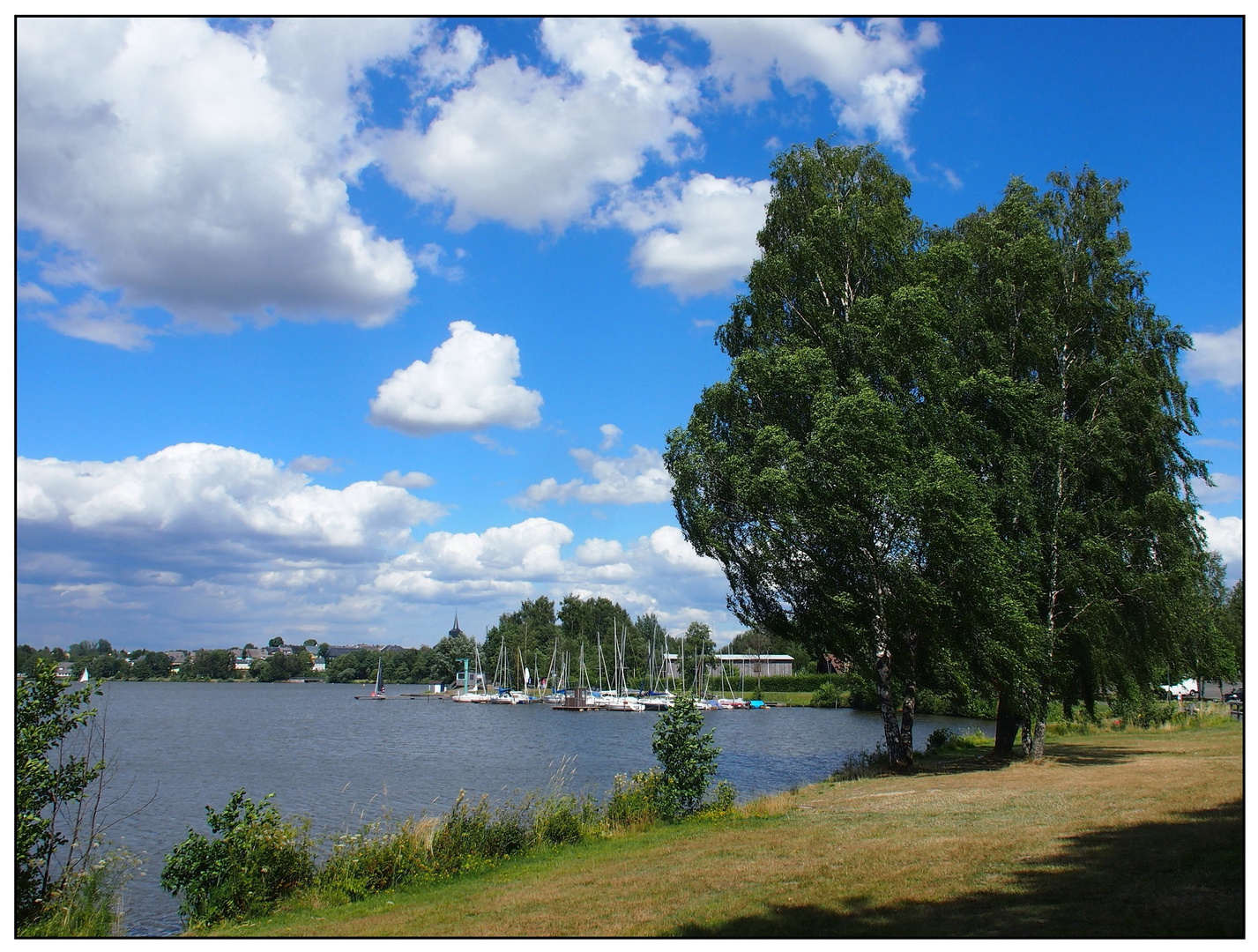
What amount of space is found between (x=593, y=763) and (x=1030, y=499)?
23866 millimetres

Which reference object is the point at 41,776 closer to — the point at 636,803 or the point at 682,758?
the point at 636,803

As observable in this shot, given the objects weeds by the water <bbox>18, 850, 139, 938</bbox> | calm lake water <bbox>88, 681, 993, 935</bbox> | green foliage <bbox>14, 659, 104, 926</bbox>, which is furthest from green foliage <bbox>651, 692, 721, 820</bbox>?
green foliage <bbox>14, 659, 104, 926</bbox>

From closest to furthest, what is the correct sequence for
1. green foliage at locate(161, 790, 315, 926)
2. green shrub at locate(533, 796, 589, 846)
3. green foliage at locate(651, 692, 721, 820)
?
1. green foliage at locate(161, 790, 315, 926)
2. green shrub at locate(533, 796, 589, 846)
3. green foliage at locate(651, 692, 721, 820)

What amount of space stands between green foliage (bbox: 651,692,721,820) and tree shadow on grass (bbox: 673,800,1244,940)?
930cm

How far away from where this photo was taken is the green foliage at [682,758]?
1911 centimetres

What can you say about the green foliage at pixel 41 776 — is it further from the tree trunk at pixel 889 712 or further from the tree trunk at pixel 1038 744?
the tree trunk at pixel 1038 744

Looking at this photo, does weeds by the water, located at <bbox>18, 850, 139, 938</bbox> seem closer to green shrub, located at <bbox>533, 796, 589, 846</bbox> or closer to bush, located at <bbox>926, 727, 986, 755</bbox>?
green shrub, located at <bbox>533, 796, 589, 846</bbox>

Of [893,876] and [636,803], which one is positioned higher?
[893,876]

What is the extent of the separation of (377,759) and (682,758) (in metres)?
29.8

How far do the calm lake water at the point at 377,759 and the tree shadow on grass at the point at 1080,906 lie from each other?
321 inches

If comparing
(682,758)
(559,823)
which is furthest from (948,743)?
(559,823)

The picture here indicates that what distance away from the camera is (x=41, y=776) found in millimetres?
12109

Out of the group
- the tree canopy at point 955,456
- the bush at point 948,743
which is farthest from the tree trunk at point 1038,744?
the bush at point 948,743

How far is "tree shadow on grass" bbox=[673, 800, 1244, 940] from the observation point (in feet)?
26.4
